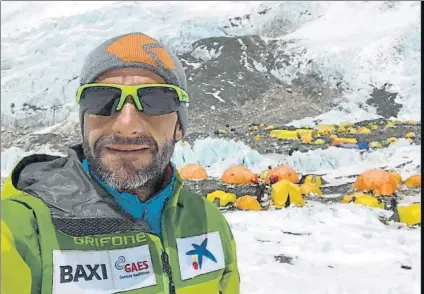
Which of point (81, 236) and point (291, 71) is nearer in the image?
point (81, 236)

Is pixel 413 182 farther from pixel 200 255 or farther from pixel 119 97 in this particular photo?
pixel 119 97

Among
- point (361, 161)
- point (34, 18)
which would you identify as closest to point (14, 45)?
point (34, 18)

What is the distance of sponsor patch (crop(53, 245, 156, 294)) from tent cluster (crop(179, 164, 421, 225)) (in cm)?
694

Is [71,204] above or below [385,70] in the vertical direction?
above

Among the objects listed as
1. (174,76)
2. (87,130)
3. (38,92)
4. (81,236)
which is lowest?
(38,92)

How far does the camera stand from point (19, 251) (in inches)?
52.0

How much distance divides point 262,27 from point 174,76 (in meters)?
56.9

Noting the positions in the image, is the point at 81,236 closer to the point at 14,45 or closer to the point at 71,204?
the point at 71,204

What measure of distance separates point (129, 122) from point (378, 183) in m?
10.8

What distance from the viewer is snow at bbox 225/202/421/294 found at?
183 inches

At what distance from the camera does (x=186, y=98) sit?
1833mm

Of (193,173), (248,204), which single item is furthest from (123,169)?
(193,173)

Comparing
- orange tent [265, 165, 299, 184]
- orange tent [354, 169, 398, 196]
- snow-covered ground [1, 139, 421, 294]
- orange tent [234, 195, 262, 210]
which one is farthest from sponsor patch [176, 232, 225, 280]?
orange tent [265, 165, 299, 184]

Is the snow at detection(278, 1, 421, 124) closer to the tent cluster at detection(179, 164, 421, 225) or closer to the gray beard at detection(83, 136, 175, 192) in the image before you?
the tent cluster at detection(179, 164, 421, 225)
